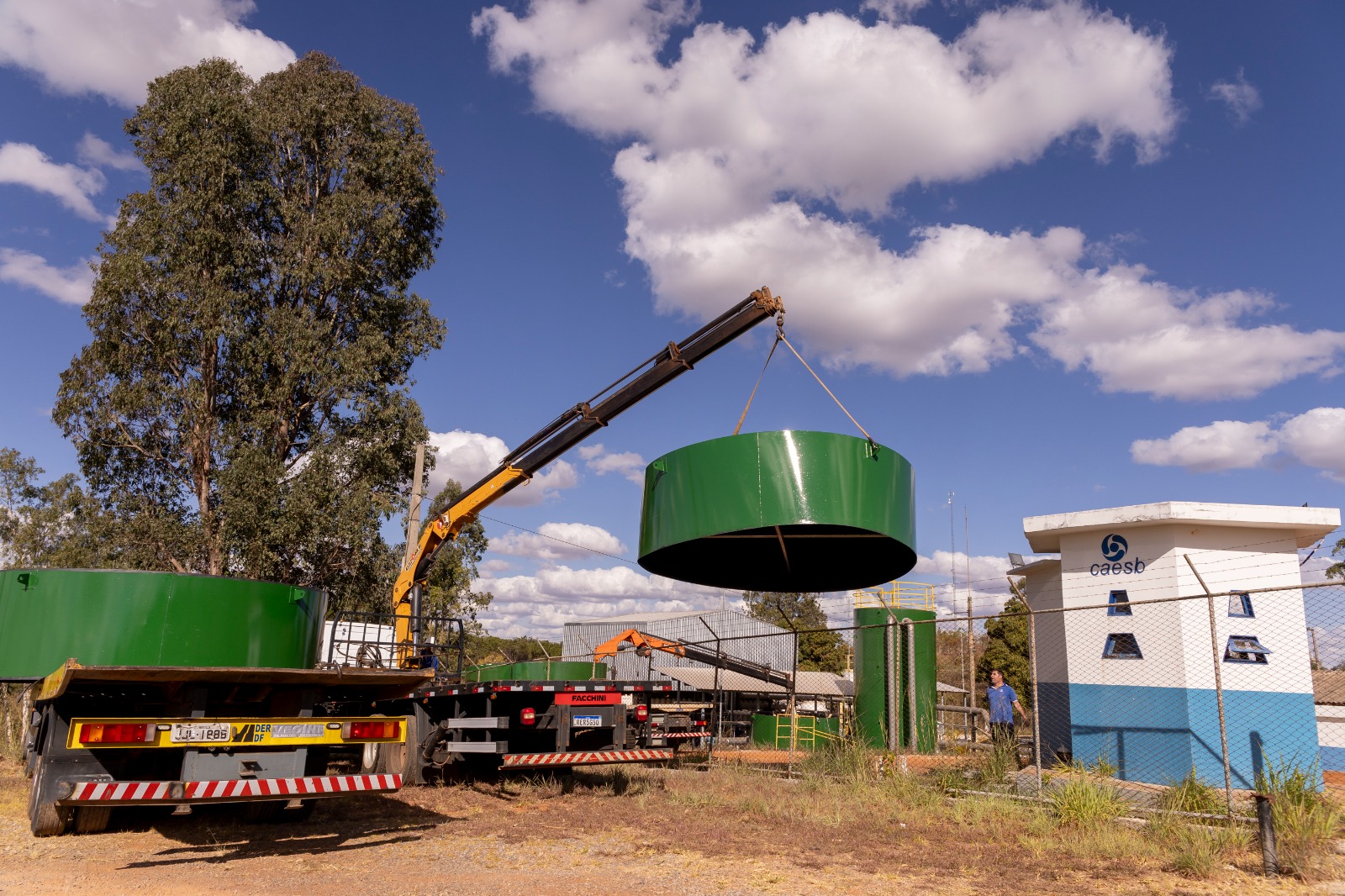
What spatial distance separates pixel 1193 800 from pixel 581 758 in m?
5.89

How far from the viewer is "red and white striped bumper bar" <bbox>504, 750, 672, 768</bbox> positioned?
948cm

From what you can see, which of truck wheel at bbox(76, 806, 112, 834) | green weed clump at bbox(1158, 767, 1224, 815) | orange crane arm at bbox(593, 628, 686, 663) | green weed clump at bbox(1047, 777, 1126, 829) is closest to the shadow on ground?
truck wheel at bbox(76, 806, 112, 834)

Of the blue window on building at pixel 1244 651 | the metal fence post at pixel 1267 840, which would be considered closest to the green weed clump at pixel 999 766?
the blue window on building at pixel 1244 651

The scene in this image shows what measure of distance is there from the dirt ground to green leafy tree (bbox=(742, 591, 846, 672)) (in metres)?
33.9

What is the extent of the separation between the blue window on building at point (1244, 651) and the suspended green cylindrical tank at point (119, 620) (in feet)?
36.4

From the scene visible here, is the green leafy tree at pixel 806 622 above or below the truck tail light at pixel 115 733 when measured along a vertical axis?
above

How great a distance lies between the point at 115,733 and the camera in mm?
6320

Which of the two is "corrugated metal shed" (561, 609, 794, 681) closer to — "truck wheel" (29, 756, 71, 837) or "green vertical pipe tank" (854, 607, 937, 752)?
"green vertical pipe tank" (854, 607, 937, 752)

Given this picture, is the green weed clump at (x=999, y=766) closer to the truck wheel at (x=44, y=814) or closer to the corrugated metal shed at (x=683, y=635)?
the truck wheel at (x=44, y=814)

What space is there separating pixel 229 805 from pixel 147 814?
688mm

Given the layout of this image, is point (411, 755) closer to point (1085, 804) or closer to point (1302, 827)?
point (1085, 804)

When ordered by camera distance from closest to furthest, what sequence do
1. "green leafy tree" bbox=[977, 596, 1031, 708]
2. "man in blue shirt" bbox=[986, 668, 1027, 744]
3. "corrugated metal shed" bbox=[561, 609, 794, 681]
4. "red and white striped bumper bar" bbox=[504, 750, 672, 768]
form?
1. "red and white striped bumper bar" bbox=[504, 750, 672, 768]
2. "man in blue shirt" bbox=[986, 668, 1027, 744]
3. "green leafy tree" bbox=[977, 596, 1031, 708]
4. "corrugated metal shed" bbox=[561, 609, 794, 681]

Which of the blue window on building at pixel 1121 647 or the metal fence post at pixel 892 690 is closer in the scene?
the metal fence post at pixel 892 690

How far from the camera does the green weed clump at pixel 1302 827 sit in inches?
256
